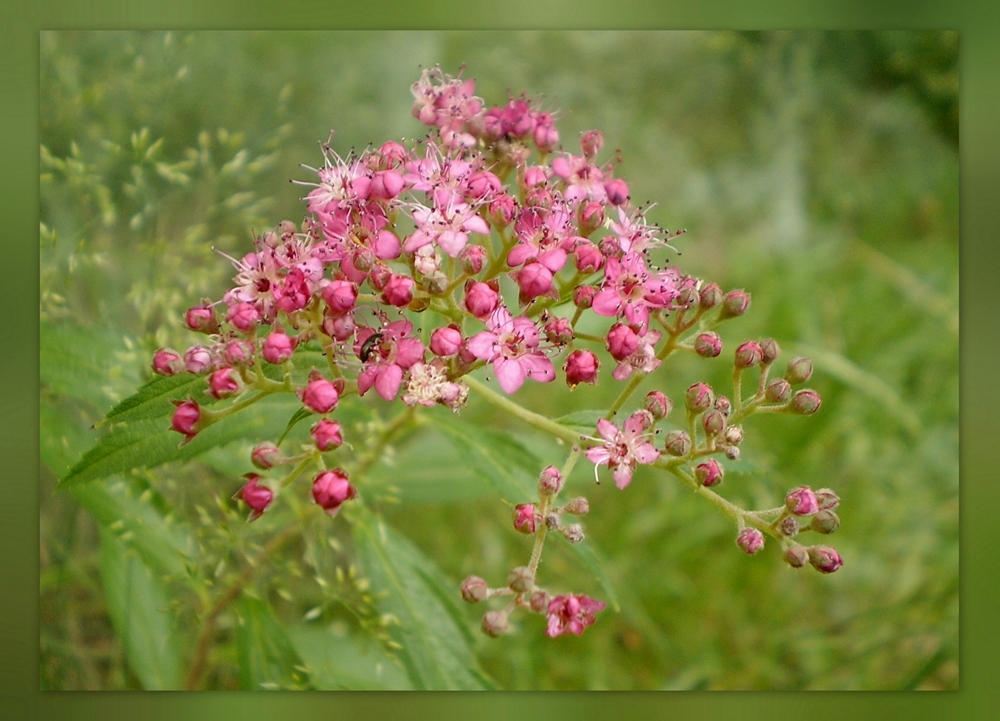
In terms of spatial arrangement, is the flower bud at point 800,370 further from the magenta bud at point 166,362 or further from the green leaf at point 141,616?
the green leaf at point 141,616

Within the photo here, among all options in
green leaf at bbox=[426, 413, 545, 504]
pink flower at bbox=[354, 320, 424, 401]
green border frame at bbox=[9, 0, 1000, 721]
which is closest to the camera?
pink flower at bbox=[354, 320, 424, 401]

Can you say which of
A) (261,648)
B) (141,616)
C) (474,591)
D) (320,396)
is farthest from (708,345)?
(141,616)

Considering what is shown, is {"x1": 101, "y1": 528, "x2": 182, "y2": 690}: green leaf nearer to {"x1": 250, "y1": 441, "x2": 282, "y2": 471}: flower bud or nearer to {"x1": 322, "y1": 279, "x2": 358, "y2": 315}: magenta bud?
{"x1": 250, "y1": 441, "x2": 282, "y2": 471}: flower bud

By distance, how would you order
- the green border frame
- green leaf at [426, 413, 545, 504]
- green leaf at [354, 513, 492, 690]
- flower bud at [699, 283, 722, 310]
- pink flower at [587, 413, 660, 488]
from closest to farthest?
pink flower at [587, 413, 660, 488], flower bud at [699, 283, 722, 310], green leaf at [426, 413, 545, 504], green leaf at [354, 513, 492, 690], the green border frame

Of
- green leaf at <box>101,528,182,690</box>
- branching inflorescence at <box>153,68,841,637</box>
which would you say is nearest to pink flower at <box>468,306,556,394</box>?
branching inflorescence at <box>153,68,841,637</box>

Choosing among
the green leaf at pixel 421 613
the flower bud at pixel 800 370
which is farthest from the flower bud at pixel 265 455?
the flower bud at pixel 800 370
